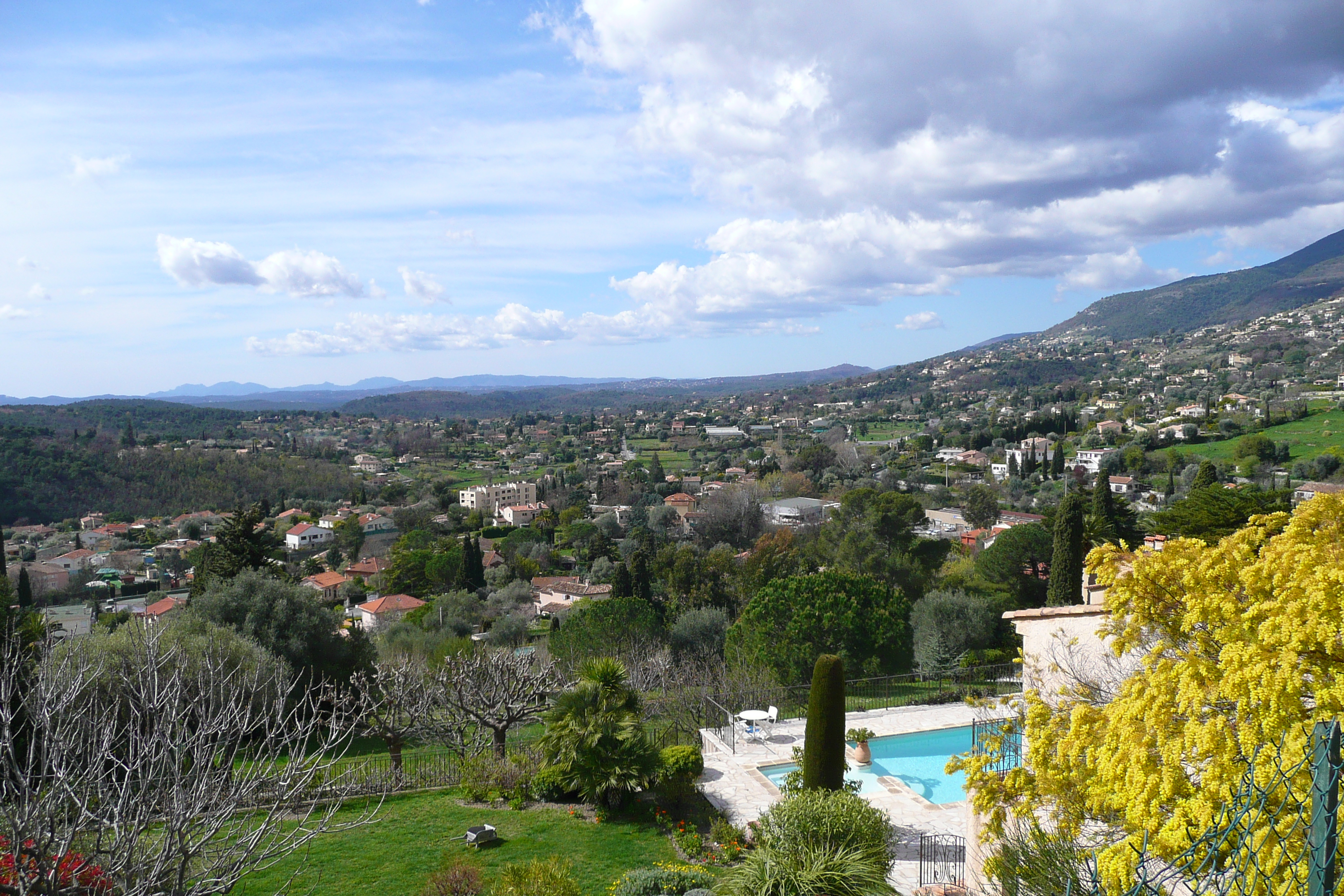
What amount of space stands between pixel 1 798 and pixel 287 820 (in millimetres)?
7038

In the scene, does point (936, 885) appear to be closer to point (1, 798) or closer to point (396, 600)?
point (1, 798)

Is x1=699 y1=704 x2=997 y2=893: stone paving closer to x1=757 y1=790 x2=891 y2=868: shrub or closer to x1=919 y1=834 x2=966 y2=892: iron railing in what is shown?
x1=919 y1=834 x2=966 y2=892: iron railing

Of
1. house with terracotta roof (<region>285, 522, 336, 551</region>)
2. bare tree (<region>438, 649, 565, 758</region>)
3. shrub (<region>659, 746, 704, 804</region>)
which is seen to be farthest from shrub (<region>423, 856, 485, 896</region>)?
house with terracotta roof (<region>285, 522, 336, 551</region>)

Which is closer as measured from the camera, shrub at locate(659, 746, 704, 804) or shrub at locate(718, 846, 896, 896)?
shrub at locate(718, 846, 896, 896)

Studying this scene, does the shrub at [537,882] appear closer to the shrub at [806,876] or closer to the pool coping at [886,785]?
the shrub at [806,876]

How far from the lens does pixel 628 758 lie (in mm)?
11422

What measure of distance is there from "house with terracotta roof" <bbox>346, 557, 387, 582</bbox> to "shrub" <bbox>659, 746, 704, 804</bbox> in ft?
137

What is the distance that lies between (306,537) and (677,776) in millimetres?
59498

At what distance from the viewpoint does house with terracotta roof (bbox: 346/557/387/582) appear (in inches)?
2013

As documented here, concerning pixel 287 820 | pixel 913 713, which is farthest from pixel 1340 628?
pixel 913 713

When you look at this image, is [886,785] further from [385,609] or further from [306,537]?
[306,537]

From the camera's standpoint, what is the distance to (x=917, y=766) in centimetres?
1462

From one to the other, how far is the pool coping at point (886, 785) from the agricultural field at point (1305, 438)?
4324 cm

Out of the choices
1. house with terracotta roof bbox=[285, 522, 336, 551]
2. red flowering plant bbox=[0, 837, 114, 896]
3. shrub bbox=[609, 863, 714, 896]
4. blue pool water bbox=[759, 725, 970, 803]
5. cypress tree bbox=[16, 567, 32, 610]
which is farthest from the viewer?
house with terracotta roof bbox=[285, 522, 336, 551]
